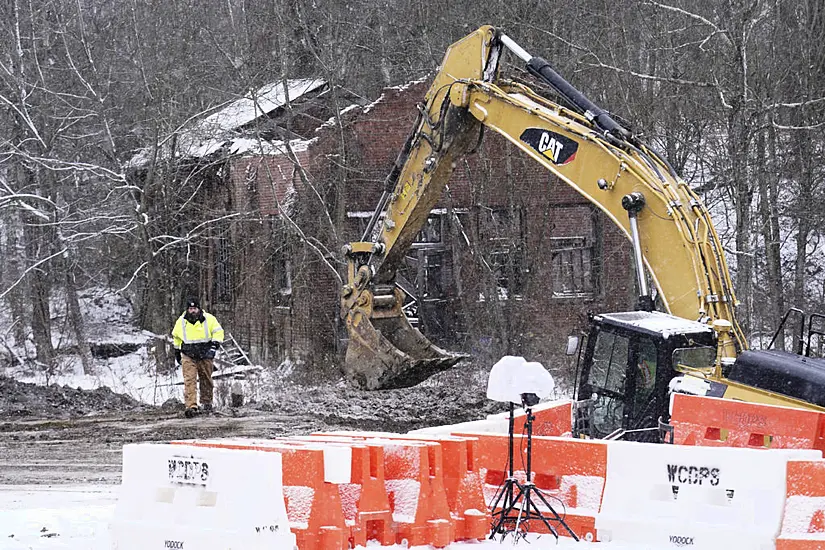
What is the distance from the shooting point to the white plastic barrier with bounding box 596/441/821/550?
304 inches

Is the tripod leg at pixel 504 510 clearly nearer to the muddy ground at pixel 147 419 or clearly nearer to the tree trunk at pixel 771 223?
the muddy ground at pixel 147 419

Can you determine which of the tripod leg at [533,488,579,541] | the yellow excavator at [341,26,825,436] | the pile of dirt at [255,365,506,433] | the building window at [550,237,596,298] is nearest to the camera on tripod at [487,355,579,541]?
the tripod leg at [533,488,579,541]

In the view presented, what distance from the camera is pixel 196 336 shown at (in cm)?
1831

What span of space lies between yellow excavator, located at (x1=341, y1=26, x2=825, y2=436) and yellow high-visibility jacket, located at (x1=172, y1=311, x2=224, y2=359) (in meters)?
2.89

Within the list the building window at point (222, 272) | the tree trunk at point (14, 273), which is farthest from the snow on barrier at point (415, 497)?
the tree trunk at point (14, 273)

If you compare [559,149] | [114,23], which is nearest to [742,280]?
[559,149]

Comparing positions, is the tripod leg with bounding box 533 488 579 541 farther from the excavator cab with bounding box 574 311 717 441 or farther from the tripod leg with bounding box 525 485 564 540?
the excavator cab with bounding box 574 311 717 441

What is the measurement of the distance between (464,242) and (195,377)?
9.28 metres

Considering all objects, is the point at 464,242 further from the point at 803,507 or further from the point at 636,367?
the point at 803,507

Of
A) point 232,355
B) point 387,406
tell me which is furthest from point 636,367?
point 232,355

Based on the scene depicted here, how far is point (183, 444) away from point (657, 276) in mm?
5850

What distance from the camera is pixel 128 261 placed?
32031mm

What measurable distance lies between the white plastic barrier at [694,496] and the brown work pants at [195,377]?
10939 millimetres

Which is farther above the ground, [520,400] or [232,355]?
[520,400]
